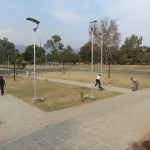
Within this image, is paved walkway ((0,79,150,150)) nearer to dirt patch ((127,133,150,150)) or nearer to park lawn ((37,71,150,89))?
dirt patch ((127,133,150,150))

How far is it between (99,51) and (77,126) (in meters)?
45.5

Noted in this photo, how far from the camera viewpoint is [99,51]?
176ft

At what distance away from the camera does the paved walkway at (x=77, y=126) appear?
7.33 meters

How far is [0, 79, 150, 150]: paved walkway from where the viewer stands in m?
7.33

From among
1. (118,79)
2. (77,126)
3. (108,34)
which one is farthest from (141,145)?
(108,34)

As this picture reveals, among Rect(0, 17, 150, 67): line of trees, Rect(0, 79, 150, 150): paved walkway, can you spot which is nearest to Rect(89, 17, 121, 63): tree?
Rect(0, 17, 150, 67): line of trees

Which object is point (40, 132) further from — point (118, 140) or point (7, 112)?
point (7, 112)

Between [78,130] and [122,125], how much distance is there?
1.85 m

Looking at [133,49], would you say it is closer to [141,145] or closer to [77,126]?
[77,126]

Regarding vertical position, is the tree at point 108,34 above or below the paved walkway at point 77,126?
above

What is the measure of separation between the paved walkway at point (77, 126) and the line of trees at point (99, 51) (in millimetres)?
26249

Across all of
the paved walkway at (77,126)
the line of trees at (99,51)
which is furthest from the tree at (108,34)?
the paved walkway at (77,126)

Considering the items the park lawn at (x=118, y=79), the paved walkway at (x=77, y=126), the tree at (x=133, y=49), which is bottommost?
the paved walkway at (x=77, y=126)

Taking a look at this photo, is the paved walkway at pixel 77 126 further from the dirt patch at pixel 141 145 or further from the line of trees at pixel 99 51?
the line of trees at pixel 99 51
